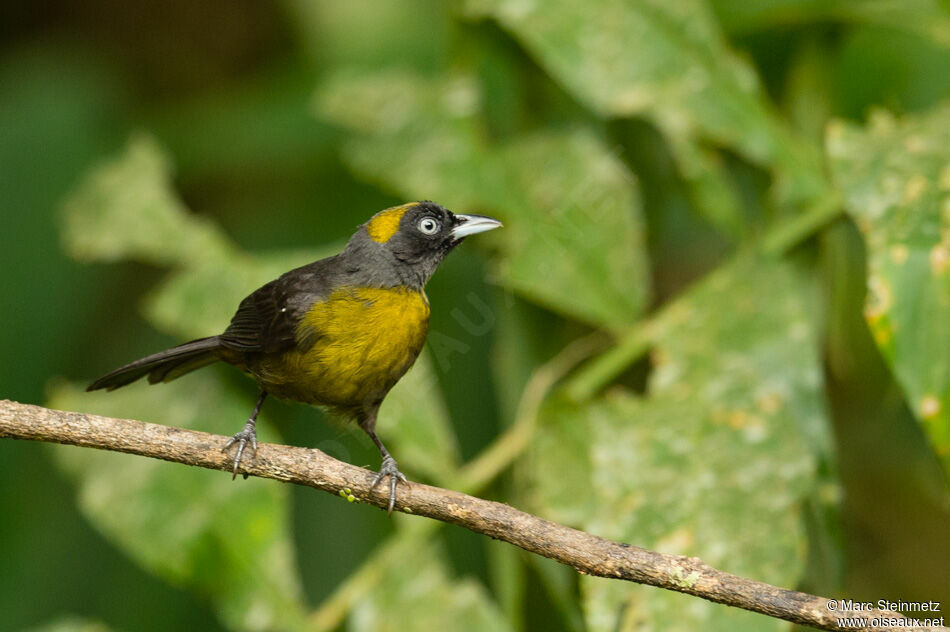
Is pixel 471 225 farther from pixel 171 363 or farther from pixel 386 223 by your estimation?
pixel 171 363

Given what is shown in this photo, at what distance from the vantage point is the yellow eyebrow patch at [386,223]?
2391 millimetres

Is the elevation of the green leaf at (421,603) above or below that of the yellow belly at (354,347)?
below

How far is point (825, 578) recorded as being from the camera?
10.2 feet

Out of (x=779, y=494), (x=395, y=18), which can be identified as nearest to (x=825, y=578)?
(x=779, y=494)

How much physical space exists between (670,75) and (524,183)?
2.12 feet

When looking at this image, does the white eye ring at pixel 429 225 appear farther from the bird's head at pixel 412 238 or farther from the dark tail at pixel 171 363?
the dark tail at pixel 171 363

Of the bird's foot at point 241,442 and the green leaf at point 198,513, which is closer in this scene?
the bird's foot at point 241,442

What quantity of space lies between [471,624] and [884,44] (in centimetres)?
280

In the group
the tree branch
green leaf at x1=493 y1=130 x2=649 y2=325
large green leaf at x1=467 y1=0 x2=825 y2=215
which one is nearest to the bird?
the tree branch

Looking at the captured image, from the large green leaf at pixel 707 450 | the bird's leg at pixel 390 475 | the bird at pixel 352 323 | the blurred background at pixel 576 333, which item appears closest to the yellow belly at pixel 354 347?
the bird at pixel 352 323

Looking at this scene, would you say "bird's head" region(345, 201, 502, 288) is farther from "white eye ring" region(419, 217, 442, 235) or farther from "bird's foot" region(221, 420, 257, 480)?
"bird's foot" region(221, 420, 257, 480)

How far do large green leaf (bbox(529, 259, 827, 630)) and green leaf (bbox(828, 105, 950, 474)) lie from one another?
1.51 ft

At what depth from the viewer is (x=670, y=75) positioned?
3.65 metres

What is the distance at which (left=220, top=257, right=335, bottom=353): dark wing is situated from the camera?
2504 mm
